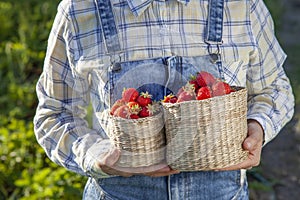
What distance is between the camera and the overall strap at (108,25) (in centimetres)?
150

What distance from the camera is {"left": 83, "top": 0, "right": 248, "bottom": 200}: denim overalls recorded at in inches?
58.9

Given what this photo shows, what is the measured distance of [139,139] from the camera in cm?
139

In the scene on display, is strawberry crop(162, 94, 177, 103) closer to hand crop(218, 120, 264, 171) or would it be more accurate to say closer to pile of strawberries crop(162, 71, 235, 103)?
pile of strawberries crop(162, 71, 235, 103)

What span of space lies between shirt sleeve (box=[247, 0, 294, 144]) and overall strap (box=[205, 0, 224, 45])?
4.1 inches


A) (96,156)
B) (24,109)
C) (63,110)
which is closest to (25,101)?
(24,109)

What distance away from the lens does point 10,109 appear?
3508mm

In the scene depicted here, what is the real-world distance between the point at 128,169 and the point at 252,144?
0.91ft

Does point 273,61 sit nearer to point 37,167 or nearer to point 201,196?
point 201,196

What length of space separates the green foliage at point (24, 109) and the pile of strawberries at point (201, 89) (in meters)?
1.24

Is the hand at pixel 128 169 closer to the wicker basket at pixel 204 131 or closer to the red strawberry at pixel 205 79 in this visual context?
the wicker basket at pixel 204 131

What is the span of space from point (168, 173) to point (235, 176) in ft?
0.74

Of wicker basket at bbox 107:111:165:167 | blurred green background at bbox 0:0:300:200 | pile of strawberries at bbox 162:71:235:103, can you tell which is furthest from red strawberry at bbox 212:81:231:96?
blurred green background at bbox 0:0:300:200

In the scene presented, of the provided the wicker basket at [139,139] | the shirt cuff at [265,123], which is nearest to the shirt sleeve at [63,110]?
the wicker basket at [139,139]

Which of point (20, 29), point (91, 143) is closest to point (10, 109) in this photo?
point (20, 29)
